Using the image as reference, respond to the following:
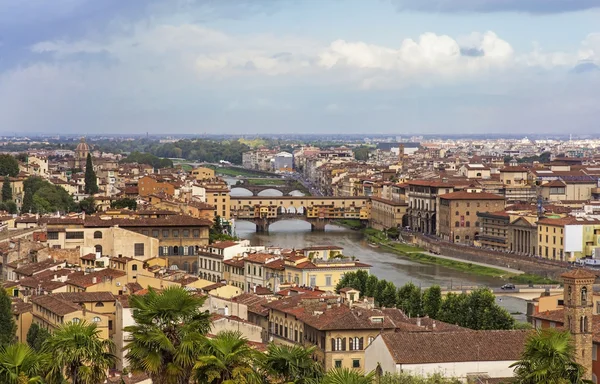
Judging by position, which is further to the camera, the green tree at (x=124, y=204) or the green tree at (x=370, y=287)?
the green tree at (x=124, y=204)

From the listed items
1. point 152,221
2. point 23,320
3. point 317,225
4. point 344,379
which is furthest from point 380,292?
point 317,225

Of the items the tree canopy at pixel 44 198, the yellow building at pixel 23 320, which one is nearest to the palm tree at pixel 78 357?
the yellow building at pixel 23 320

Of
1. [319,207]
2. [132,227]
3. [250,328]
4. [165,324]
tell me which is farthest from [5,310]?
[319,207]

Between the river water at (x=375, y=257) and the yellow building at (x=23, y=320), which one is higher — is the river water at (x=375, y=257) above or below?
below

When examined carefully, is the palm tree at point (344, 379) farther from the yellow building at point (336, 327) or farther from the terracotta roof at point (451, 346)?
the yellow building at point (336, 327)

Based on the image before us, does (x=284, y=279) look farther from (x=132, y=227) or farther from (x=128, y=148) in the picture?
(x=128, y=148)

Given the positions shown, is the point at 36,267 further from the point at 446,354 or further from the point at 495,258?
the point at 495,258

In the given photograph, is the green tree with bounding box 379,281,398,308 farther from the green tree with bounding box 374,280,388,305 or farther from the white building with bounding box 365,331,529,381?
the white building with bounding box 365,331,529,381
